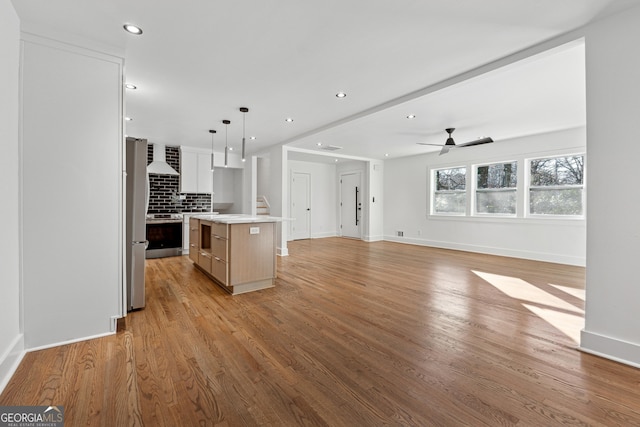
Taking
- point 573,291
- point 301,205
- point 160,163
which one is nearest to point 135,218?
point 160,163

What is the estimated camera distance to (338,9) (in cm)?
204

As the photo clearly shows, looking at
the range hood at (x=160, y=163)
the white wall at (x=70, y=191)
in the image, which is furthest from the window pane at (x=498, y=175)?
the range hood at (x=160, y=163)

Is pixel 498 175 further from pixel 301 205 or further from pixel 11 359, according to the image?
pixel 11 359

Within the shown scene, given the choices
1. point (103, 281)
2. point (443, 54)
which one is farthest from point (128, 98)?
point (443, 54)

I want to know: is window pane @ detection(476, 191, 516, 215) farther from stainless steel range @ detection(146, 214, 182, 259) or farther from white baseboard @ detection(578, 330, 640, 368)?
stainless steel range @ detection(146, 214, 182, 259)

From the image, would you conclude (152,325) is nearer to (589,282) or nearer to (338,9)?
(338,9)

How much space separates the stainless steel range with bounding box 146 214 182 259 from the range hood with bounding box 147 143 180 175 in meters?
0.99

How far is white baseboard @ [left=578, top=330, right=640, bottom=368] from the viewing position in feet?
6.30

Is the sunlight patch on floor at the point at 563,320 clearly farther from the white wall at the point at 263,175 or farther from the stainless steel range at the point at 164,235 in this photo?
the white wall at the point at 263,175

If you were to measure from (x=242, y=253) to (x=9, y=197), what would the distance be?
2064mm

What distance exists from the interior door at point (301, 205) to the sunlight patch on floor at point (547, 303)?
546 cm

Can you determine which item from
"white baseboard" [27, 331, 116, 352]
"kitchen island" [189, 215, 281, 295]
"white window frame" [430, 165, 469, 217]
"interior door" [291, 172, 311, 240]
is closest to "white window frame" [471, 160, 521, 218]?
"white window frame" [430, 165, 469, 217]

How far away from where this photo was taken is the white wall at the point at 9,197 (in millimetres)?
1792

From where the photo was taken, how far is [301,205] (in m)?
8.79
